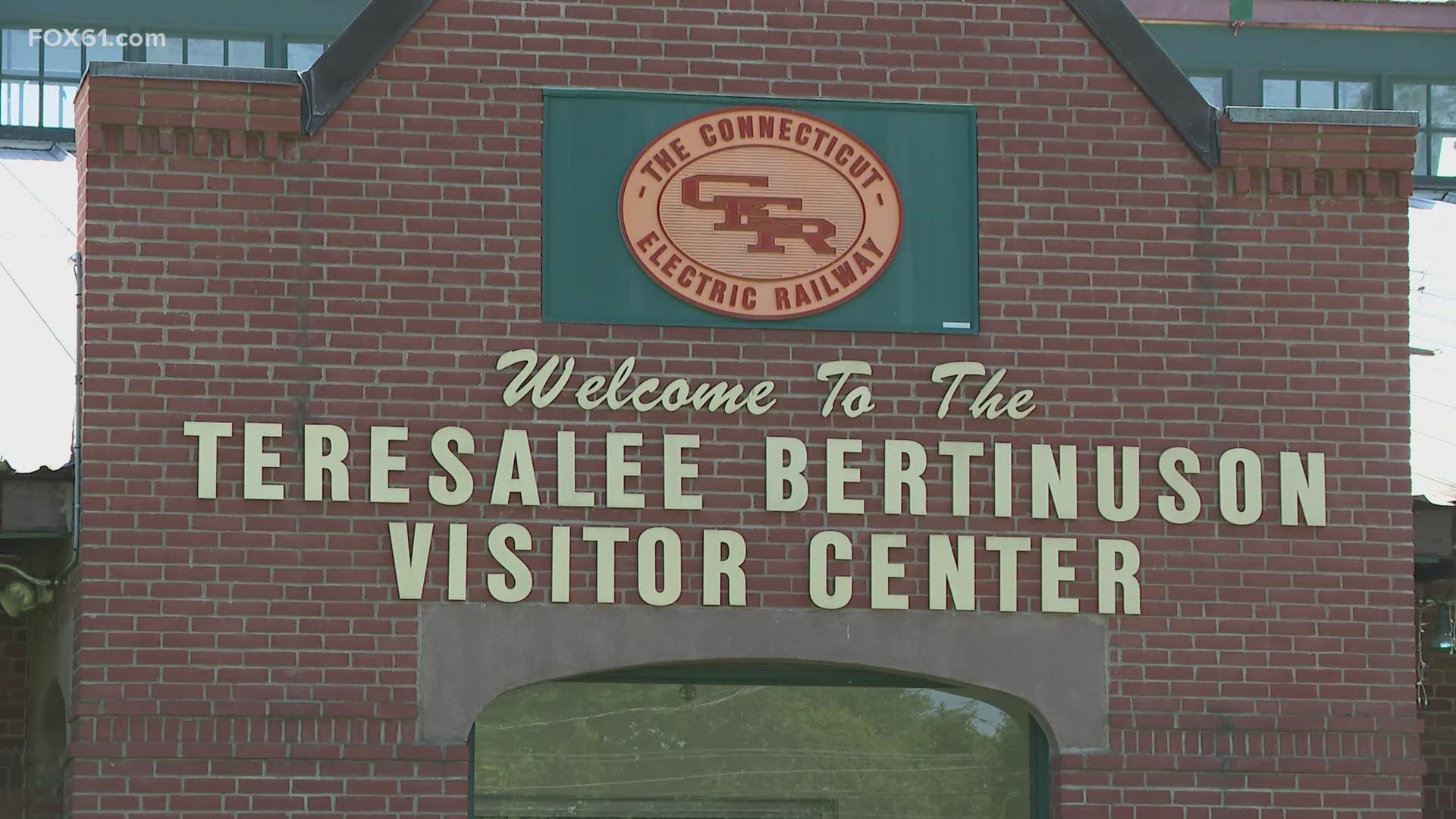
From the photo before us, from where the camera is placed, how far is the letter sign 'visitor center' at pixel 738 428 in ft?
41.8

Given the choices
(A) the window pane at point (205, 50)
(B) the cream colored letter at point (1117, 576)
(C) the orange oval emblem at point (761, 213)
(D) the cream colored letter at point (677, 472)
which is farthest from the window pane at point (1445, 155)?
(D) the cream colored letter at point (677, 472)

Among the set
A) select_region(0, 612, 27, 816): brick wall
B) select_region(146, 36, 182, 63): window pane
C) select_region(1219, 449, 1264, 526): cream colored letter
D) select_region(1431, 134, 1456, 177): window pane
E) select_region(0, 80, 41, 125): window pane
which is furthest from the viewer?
select_region(1431, 134, 1456, 177): window pane

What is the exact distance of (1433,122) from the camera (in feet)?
84.5

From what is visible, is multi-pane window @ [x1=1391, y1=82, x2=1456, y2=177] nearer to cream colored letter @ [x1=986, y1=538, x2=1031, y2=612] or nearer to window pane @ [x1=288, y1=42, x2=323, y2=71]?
window pane @ [x1=288, y1=42, x2=323, y2=71]

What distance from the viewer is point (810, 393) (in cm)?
1332

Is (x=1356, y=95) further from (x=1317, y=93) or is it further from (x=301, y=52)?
(x=301, y=52)

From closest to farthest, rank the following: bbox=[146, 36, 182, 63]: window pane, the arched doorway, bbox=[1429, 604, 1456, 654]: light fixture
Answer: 1. the arched doorway
2. bbox=[1429, 604, 1456, 654]: light fixture
3. bbox=[146, 36, 182, 63]: window pane

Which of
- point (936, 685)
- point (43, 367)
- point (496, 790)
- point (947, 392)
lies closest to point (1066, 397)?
point (947, 392)

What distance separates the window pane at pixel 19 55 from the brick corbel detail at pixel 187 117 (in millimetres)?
11668

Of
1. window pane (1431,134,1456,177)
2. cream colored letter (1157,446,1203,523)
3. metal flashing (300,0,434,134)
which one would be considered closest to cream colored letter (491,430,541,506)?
metal flashing (300,0,434,134)

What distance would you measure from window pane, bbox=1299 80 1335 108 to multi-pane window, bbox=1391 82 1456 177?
2.23 feet

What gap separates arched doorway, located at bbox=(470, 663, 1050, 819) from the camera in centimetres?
1366

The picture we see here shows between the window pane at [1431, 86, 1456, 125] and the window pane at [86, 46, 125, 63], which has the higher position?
the window pane at [86, 46, 125, 63]

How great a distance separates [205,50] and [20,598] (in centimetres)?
1266
